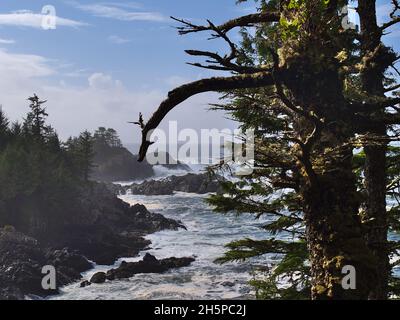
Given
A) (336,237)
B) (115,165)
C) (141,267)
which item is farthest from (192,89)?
(115,165)

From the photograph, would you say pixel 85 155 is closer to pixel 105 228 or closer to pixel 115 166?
pixel 105 228

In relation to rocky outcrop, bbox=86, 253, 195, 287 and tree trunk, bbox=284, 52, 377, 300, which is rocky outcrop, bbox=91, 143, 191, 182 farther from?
tree trunk, bbox=284, 52, 377, 300

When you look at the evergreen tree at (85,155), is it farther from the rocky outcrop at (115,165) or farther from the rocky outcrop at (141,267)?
the rocky outcrop at (115,165)

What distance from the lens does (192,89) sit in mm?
4367

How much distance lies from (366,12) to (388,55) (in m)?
1.98

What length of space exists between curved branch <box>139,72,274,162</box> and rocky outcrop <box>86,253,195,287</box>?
27.4 m

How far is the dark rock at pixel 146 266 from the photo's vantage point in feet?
102

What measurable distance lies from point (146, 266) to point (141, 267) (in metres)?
0.40

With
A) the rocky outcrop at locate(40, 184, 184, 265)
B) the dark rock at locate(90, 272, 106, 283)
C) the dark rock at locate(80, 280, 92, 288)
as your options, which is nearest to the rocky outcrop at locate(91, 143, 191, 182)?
the rocky outcrop at locate(40, 184, 184, 265)

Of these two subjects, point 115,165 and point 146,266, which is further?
point 115,165

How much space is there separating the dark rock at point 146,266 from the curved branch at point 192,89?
28.4m

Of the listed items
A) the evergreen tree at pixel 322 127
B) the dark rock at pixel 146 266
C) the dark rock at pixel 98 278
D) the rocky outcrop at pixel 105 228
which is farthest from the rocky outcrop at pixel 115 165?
the evergreen tree at pixel 322 127
